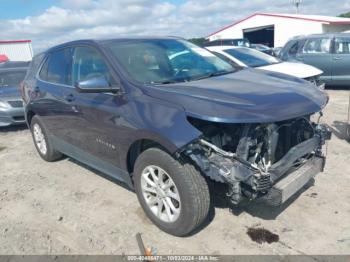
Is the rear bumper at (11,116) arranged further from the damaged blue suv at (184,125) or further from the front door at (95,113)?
the front door at (95,113)

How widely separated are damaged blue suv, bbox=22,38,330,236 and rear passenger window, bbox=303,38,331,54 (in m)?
7.89

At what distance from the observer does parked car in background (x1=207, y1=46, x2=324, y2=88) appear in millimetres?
7750

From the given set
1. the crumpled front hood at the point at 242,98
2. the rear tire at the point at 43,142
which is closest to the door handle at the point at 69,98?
the rear tire at the point at 43,142

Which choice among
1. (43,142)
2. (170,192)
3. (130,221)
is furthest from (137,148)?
(43,142)

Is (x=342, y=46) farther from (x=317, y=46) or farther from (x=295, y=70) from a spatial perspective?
(x=295, y=70)

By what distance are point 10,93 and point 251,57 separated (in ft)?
19.9

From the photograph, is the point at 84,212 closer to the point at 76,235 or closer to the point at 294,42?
the point at 76,235

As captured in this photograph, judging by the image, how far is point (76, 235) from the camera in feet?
11.5

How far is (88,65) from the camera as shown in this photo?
13.3 ft

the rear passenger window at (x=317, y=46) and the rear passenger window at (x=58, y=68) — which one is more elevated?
the rear passenger window at (x=58, y=68)

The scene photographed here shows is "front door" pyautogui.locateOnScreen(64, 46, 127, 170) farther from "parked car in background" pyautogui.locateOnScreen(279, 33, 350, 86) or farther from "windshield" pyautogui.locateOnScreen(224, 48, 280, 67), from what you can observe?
"parked car in background" pyautogui.locateOnScreen(279, 33, 350, 86)

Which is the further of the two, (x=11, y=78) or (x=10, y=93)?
(x=11, y=78)

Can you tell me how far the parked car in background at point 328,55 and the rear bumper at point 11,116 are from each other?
824cm

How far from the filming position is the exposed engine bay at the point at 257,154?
9.39 feet
